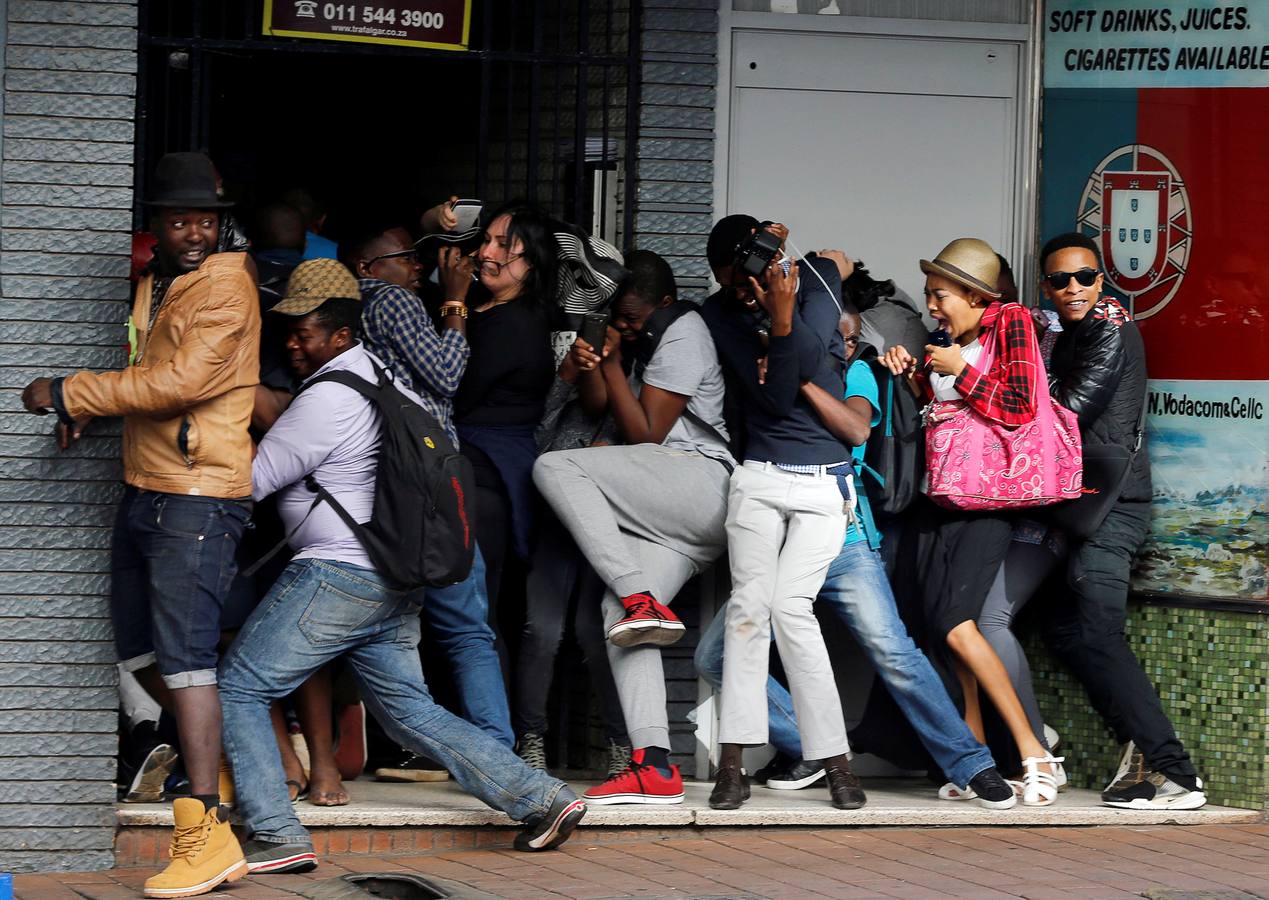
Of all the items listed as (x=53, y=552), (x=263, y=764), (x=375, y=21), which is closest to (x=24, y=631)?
(x=53, y=552)

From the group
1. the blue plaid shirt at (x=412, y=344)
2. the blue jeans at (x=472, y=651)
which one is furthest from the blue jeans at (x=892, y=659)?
the blue plaid shirt at (x=412, y=344)

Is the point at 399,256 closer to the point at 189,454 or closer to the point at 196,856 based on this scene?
the point at 189,454

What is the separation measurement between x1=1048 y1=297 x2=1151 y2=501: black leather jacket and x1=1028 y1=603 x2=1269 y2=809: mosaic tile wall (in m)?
0.55

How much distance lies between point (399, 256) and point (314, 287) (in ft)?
3.03

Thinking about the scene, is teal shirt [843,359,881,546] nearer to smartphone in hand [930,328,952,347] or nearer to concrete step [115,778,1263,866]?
smartphone in hand [930,328,952,347]

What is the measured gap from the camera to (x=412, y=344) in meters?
6.67

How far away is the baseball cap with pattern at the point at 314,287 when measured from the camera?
248 inches

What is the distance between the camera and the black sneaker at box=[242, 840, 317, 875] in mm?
6027

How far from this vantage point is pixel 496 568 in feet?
23.5

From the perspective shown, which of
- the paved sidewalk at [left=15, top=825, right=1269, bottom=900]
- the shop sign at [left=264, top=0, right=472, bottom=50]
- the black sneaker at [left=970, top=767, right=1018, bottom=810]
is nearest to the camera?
the paved sidewalk at [left=15, top=825, right=1269, bottom=900]

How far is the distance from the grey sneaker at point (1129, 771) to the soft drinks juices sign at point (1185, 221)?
663mm

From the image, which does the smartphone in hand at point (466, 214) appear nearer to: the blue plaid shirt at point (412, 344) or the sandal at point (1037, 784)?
the blue plaid shirt at point (412, 344)

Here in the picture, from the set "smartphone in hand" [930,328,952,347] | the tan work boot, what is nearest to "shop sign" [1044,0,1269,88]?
"smartphone in hand" [930,328,952,347]

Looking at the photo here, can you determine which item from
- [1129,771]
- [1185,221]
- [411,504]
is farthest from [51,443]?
[1185,221]
